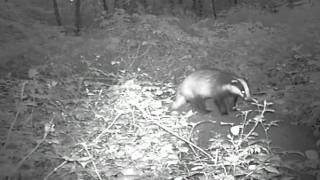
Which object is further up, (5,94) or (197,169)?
(5,94)

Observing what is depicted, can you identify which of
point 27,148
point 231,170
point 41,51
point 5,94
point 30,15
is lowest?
point 231,170

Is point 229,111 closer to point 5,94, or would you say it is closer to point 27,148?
point 27,148

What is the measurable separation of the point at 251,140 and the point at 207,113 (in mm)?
1085

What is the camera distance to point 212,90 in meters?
4.66

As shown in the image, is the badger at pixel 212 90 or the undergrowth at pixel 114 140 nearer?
the undergrowth at pixel 114 140

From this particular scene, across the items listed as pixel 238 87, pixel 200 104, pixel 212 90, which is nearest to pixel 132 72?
pixel 200 104

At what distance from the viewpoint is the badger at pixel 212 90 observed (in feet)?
14.8

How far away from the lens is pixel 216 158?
3314 mm

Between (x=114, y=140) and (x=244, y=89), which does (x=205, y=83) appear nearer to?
(x=244, y=89)

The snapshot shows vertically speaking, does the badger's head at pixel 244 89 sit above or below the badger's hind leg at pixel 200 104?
above

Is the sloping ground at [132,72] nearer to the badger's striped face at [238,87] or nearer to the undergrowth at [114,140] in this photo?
the undergrowth at [114,140]

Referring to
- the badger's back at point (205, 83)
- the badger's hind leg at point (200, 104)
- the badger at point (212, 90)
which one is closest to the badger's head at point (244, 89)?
the badger at point (212, 90)

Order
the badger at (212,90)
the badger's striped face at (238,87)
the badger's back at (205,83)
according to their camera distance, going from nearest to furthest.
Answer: the badger's striped face at (238,87)
the badger at (212,90)
the badger's back at (205,83)

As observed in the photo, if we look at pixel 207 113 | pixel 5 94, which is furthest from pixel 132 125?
pixel 5 94
